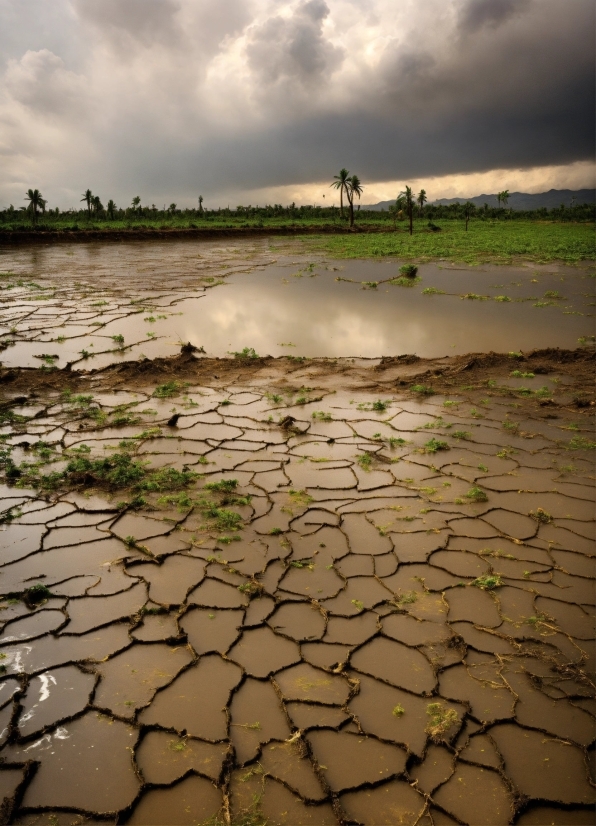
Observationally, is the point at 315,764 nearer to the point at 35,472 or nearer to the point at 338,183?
the point at 35,472

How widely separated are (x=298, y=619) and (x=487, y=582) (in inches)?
52.3

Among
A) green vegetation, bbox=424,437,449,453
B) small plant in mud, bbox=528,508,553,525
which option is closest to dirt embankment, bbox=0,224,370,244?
green vegetation, bbox=424,437,449,453

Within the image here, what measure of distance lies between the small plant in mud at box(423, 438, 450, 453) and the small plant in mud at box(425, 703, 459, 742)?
3.05 m

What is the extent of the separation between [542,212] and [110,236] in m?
49.5

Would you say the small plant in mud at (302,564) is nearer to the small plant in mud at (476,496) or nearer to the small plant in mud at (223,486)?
the small plant in mud at (223,486)

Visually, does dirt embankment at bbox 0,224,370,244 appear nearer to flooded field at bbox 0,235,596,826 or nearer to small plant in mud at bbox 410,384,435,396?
flooded field at bbox 0,235,596,826

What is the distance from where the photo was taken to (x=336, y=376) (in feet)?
26.2

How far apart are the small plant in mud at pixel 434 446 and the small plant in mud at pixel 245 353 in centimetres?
393

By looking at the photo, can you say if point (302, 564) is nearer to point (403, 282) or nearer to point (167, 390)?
point (167, 390)

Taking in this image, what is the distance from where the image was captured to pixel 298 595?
356 cm

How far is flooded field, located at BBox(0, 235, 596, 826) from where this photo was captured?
2.45 metres

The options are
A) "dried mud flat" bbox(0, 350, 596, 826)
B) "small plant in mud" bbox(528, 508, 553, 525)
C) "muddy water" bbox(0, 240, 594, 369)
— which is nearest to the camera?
"dried mud flat" bbox(0, 350, 596, 826)

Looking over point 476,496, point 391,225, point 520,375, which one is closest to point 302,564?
point 476,496

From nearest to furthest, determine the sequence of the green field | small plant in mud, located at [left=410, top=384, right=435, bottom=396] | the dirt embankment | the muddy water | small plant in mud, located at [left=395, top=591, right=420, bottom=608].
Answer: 1. small plant in mud, located at [left=395, top=591, right=420, bottom=608]
2. small plant in mud, located at [left=410, top=384, right=435, bottom=396]
3. the muddy water
4. the green field
5. the dirt embankment
